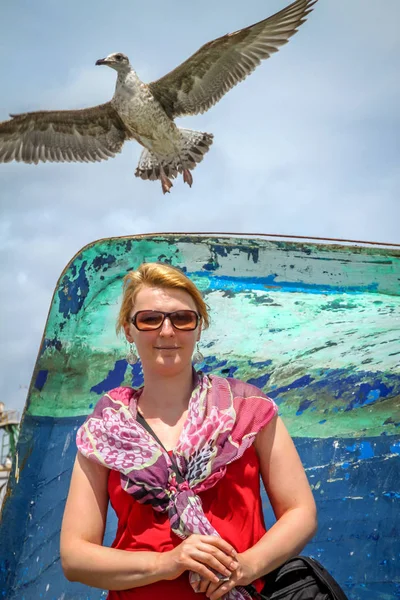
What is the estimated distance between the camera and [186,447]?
82.7 inches

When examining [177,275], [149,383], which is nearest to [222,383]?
[149,383]

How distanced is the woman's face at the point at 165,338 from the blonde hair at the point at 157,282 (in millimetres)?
20

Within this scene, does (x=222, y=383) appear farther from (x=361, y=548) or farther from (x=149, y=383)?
(x=361, y=548)

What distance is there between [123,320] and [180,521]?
762mm

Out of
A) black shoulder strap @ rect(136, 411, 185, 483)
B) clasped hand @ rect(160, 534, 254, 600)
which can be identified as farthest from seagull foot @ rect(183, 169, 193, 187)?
clasped hand @ rect(160, 534, 254, 600)

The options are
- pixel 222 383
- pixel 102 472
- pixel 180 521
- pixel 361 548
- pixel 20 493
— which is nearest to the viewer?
pixel 180 521

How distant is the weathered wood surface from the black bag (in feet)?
3.87

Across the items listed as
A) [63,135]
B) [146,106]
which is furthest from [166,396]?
[63,135]

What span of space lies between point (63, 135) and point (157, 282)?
930 cm

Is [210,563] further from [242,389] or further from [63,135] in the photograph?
[63,135]

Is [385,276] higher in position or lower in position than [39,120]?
lower

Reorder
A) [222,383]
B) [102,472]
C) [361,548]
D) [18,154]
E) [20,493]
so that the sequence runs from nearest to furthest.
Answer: [102,472] → [222,383] → [361,548] → [20,493] → [18,154]

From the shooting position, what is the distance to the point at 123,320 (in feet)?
8.07

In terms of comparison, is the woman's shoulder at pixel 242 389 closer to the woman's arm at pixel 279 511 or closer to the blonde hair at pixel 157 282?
the woman's arm at pixel 279 511
